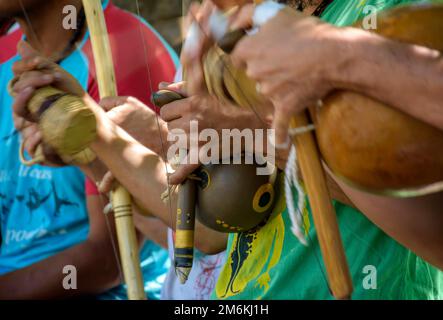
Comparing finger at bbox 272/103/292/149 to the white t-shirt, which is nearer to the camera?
finger at bbox 272/103/292/149

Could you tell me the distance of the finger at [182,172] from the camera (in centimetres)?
95

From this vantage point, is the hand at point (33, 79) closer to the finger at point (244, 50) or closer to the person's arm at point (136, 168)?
the person's arm at point (136, 168)

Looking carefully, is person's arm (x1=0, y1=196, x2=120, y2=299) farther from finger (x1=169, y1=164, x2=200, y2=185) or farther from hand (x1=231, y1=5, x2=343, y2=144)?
hand (x1=231, y1=5, x2=343, y2=144)

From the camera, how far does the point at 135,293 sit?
1189 millimetres

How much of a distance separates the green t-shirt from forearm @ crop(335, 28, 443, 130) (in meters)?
0.30

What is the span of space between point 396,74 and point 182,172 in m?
0.41

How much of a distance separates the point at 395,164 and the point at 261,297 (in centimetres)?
46

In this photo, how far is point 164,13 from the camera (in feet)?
3.67

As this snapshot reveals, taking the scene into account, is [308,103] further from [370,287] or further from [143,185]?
[143,185]

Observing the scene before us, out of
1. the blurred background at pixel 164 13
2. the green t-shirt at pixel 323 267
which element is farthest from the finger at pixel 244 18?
the green t-shirt at pixel 323 267

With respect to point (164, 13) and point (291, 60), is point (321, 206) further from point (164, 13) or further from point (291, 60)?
point (164, 13)

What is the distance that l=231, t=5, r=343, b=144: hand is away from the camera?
2.06 feet

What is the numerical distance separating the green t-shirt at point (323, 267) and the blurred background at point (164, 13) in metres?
0.21

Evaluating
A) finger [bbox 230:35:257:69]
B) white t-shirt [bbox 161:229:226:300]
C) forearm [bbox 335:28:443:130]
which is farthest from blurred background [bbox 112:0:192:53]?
white t-shirt [bbox 161:229:226:300]
